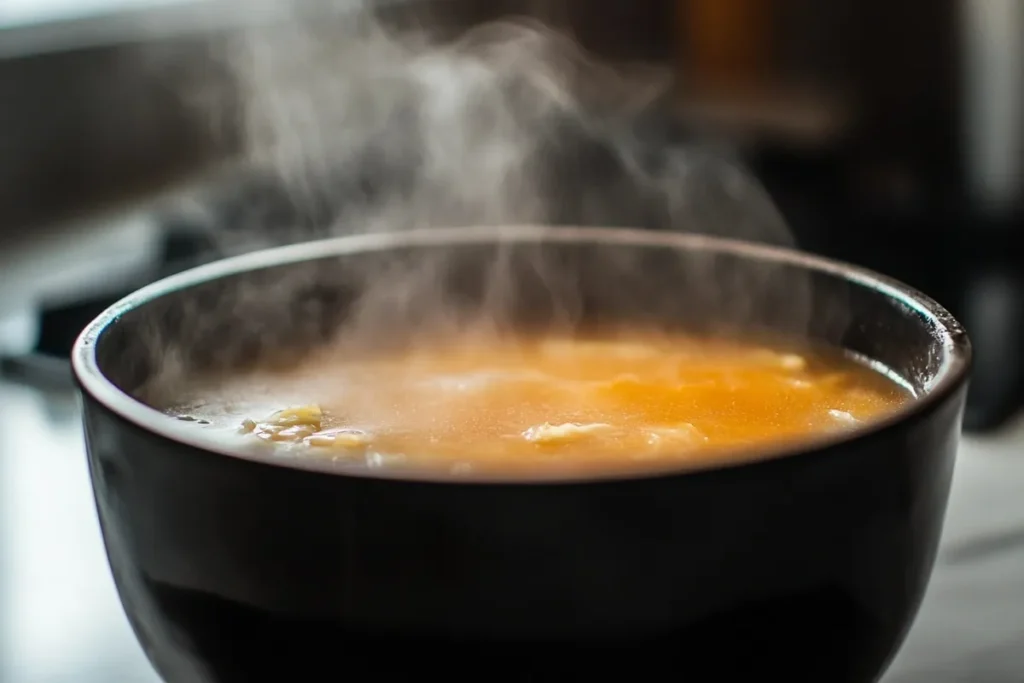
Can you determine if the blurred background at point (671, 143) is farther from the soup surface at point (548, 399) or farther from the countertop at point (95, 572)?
the soup surface at point (548, 399)

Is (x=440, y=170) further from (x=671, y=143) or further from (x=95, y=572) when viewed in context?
(x=95, y=572)

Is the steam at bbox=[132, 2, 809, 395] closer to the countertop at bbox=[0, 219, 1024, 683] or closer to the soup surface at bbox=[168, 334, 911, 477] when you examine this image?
the soup surface at bbox=[168, 334, 911, 477]

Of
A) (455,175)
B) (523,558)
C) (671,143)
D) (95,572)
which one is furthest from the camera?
(671,143)

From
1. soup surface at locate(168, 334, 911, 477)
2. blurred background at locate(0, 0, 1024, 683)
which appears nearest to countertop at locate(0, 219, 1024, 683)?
blurred background at locate(0, 0, 1024, 683)

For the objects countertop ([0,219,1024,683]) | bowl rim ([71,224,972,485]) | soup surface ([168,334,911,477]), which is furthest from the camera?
countertop ([0,219,1024,683])

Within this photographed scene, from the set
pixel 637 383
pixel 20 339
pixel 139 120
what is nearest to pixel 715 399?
pixel 637 383

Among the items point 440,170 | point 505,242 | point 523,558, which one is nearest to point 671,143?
point 440,170
